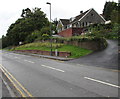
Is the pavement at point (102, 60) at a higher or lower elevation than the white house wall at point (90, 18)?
lower

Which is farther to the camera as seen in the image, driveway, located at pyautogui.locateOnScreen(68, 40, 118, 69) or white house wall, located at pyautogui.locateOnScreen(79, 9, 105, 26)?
white house wall, located at pyautogui.locateOnScreen(79, 9, 105, 26)

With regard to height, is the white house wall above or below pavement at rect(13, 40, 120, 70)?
above

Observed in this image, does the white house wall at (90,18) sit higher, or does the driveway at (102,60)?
the white house wall at (90,18)

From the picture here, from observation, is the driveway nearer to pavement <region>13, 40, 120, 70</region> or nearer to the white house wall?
pavement <region>13, 40, 120, 70</region>

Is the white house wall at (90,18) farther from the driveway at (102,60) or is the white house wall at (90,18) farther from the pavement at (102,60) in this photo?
the driveway at (102,60)

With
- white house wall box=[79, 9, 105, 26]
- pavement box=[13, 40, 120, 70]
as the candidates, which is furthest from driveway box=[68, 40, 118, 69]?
white house wall box=[79, 9, 105, 26]

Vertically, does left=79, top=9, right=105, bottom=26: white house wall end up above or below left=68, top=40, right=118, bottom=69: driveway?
above

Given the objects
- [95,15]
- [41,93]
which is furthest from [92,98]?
[95,15]

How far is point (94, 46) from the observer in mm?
22172

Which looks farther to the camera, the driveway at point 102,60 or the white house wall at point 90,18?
the white house wall at point 90,18

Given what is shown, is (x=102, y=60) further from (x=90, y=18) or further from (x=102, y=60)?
(x=90, y=18)

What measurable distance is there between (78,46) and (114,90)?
19999 millimetres

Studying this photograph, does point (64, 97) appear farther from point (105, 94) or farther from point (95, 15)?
point (95, 15)

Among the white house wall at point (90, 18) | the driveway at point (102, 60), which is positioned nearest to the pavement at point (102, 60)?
the driveway at point (102, 60)
